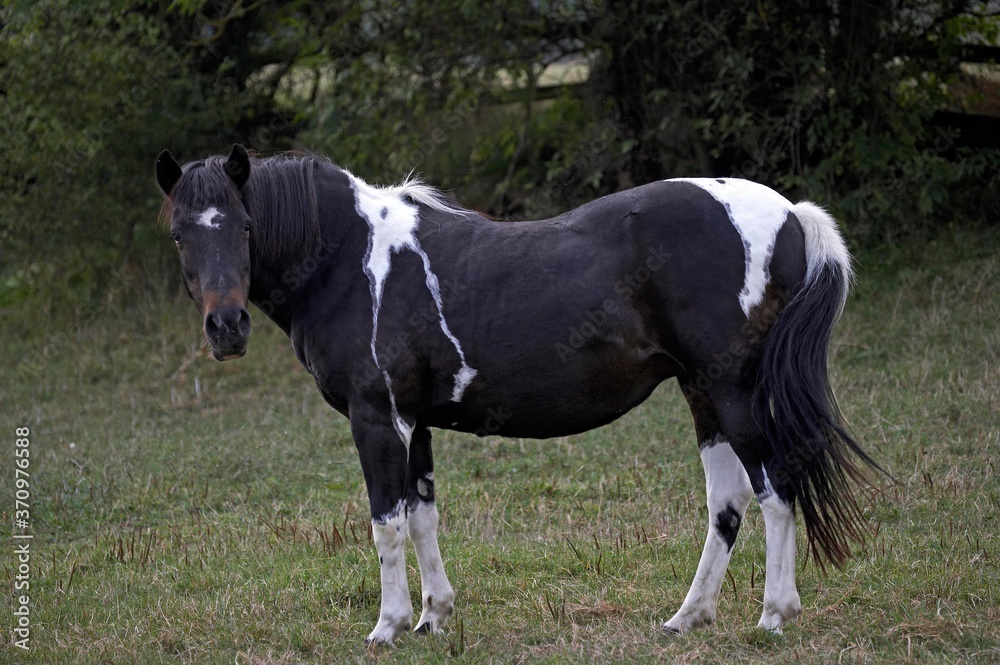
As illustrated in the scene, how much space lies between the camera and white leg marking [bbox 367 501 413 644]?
423 centimetres

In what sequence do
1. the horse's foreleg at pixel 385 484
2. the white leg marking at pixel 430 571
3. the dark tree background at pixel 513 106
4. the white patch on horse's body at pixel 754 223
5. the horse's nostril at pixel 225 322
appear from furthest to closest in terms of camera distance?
1. the dark tree background at pixel 513 106
2. the white leg marking at pixel 430 571
3. the horse's foreleg at pixel 385 484
4. the white patch on horse's body at pixel 754 223
5. the horse's nostril at pixel 225 322

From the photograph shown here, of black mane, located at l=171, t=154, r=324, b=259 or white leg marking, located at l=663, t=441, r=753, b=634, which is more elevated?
black mane, located at l=171, t=154, r=324, b=259

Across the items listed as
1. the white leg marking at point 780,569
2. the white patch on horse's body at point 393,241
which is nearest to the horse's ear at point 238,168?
the white patch on horse's body at point 393,241

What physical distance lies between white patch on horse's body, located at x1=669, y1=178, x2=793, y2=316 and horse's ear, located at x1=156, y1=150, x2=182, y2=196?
2.26 meters

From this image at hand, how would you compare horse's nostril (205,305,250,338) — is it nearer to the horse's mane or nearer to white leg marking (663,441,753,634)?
the horse's mane

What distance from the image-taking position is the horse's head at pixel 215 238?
4.02 meters

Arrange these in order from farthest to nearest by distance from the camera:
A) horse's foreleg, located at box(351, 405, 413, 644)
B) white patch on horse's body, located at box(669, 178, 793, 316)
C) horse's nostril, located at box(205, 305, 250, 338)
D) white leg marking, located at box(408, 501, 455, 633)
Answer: white leg marking, located at box(408, 501, 455, 633)
horse's foreleg, located at box(351, 405, 413, 644)
white patch on horse's body, located at box(669, 178, 793, 316)
horse's nostril, located at box(205, 305, 250, 338)

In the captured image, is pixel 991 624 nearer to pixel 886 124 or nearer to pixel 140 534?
pixel 140 534

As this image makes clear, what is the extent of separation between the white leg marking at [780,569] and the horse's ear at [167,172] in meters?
2.84

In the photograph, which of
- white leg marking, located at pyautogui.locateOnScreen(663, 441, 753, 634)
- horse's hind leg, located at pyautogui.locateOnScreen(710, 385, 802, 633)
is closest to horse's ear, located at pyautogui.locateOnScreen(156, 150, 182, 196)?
horse's hind leg, located at pyautogui.locateOnScreen(710, 385, 802, 633)

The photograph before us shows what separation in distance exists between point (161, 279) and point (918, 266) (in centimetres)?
930

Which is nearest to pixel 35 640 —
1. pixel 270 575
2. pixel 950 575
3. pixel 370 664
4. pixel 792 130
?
pixel 270 575

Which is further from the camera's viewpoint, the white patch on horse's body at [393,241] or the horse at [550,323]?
the white patch on horse's body at [393,241]

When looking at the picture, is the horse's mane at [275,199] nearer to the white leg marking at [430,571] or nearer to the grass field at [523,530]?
the white leg marking at [430,571]
